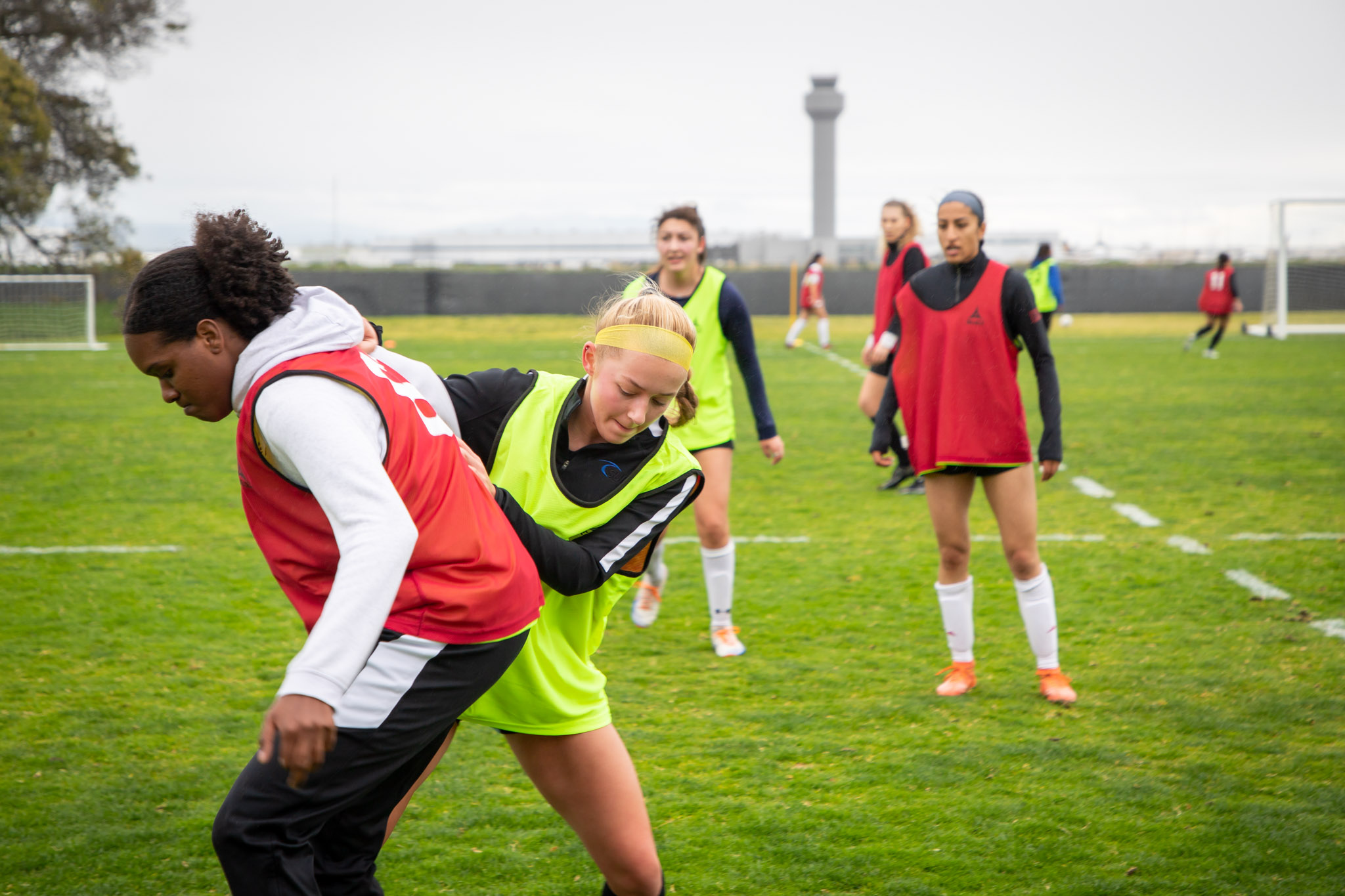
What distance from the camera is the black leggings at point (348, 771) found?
1.75 metres

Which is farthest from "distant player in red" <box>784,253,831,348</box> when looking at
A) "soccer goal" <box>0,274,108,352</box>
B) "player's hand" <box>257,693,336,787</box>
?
"player's hand" <box>257,693,336,787</box>

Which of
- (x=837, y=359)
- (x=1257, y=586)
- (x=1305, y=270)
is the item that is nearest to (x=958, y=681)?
(x=1257, y=586)

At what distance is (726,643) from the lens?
5.36m

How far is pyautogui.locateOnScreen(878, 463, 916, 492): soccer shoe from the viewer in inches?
366

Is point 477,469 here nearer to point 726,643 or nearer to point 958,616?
point 958,616

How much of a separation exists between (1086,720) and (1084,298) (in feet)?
107

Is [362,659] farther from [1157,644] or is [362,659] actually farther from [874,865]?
[1157,644]

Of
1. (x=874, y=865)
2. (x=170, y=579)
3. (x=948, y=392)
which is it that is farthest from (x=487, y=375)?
(x=170, y=579)

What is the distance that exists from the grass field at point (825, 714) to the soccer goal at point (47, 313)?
1712cm

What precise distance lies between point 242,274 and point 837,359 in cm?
1951

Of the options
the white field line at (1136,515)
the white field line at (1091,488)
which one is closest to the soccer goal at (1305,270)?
the white field line at (1091,488)

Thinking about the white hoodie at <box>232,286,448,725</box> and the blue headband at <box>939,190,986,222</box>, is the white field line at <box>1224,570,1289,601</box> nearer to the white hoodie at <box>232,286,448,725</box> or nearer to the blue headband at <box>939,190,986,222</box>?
the blue headband at <box>939,190,986,222</box>

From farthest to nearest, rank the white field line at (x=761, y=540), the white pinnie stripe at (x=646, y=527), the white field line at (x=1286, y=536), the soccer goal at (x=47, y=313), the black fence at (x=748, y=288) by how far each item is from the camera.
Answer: the black fence at (x=748, y=288)
the soccer goal at (x=47, y=313)
the white field line at (x=761, y=540)
the white field line at (x=1286, y=536)
the white pinnie stripe at (x=646, y=527)

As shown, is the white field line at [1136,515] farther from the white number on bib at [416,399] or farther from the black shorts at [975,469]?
the white number on bib at [416,399]
